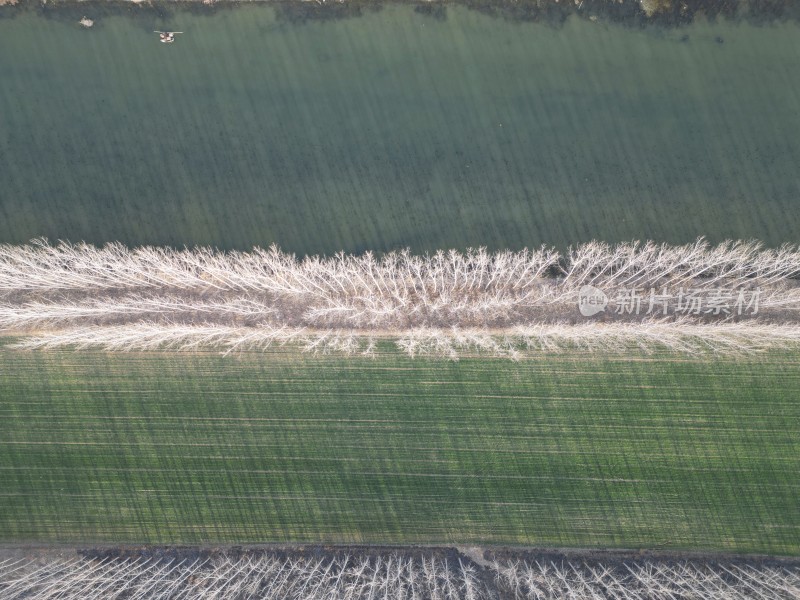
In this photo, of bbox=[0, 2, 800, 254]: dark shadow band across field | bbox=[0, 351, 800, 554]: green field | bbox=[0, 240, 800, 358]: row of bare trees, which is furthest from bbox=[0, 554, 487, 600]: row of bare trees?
bbox=[0, 2, 800, 254]: dark shadow band across field

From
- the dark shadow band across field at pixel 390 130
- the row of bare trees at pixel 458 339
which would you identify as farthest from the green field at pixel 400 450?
the dark shadow band across field at pixel 390 130

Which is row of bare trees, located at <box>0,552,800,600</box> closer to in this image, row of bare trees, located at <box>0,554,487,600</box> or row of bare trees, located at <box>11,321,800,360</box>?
row of bare trees, located at <box>0,554,487,600</box>

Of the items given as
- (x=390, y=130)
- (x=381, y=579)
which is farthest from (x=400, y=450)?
(x=390, y=130)

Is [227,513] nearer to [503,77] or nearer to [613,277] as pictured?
[613,277]

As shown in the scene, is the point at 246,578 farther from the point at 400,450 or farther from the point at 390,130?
the point at 390,130

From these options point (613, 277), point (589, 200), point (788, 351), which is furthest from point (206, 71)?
point (788, 351)

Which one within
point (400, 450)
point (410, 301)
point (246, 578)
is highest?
point (410, 301)
